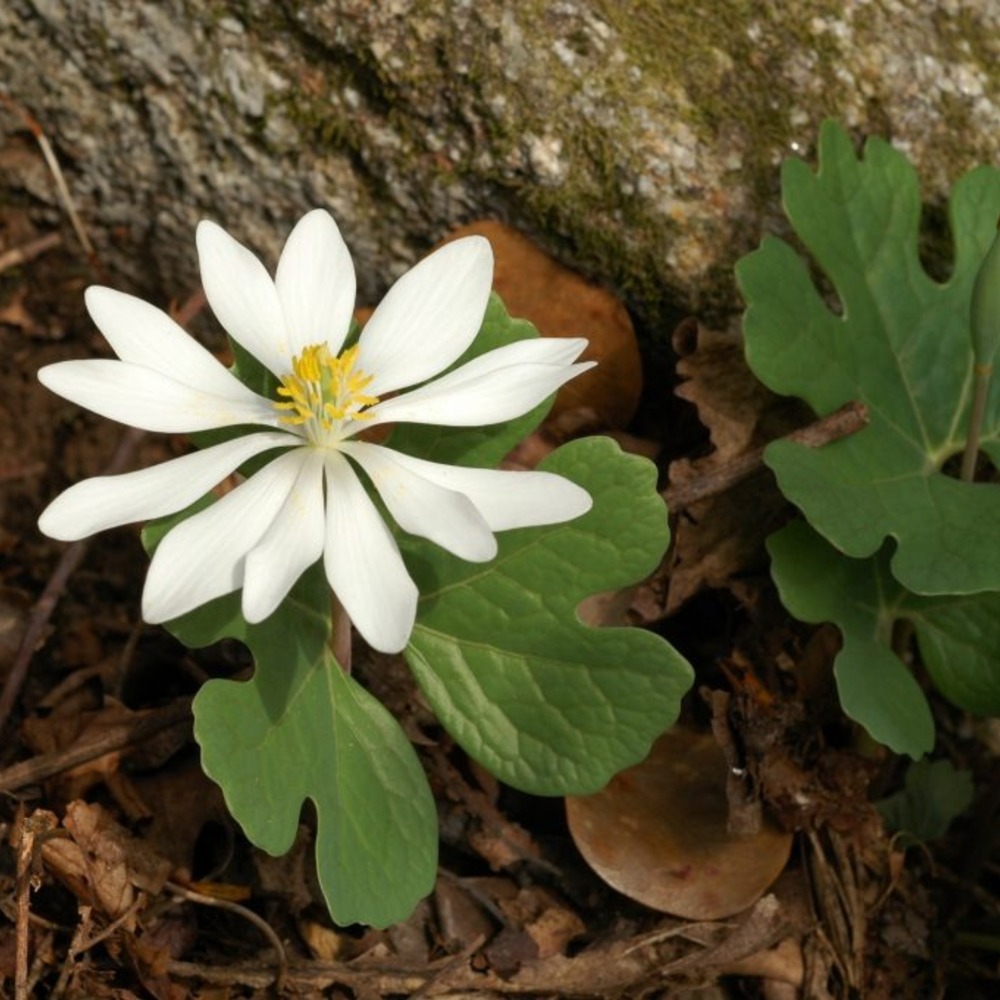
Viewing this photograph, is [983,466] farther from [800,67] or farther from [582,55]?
[582,55]

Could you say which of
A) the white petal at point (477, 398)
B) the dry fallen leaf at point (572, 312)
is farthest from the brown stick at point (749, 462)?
the white petal at point (477, 398)

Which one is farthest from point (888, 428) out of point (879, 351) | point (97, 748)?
point (97, 748)

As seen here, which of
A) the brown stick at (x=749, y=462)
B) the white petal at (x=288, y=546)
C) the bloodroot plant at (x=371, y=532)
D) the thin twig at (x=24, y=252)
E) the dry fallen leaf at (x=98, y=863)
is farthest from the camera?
the thin twig at (x=24, y=252)

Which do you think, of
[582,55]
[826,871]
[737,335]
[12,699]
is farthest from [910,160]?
[12,699]

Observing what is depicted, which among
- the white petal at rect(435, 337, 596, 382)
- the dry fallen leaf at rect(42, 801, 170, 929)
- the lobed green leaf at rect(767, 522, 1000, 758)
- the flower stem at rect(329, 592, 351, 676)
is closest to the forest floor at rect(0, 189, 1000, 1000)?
the dry fallen leaf at rect(42, 801, 170, 929)

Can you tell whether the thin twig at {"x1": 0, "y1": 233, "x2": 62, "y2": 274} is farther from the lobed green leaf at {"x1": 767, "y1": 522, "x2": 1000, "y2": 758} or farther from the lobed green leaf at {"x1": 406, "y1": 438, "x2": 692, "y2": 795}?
the lobed green leaf at {"x1": 767, "y1": 522, "x2": 1000, "y2": 758}

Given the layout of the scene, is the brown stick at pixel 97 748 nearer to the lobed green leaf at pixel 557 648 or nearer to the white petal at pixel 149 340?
the lobed green leaf at pixel 557 648
